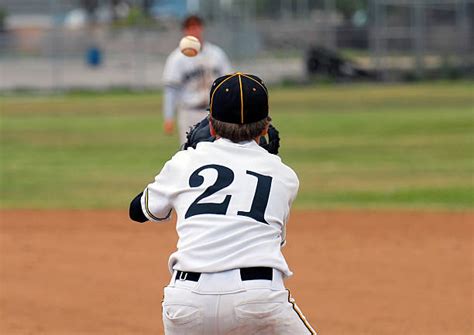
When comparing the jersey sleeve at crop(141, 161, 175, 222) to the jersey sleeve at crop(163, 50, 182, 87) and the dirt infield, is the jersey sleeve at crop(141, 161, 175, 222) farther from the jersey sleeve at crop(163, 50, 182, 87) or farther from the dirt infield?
the jersey sleeve at crop(163, 50, 182, 87)

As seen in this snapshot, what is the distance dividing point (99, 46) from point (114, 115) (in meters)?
12.3

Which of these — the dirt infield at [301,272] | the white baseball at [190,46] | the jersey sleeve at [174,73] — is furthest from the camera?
the jersey sleeve at [174,73]

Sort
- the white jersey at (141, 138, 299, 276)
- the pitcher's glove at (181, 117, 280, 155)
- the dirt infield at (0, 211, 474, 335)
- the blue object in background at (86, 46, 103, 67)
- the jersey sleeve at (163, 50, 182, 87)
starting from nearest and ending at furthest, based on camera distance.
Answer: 1. the white jersey at (141, 138, 299, 276)
2. the pitcher's glove at (181, 117, 280, 155)
3. the dirt infield at (0, 211, 474, 335)
4. the jersey sleeve at (163, 50, 182, 87)
5. the blue object in background at (86, 46, 103, 67)

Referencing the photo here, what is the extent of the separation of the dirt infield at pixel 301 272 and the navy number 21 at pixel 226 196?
3416 millimetres

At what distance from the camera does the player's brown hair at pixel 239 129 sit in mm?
3910

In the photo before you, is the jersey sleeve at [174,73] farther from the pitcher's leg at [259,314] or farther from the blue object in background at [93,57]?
the blue object in background at [93,57]

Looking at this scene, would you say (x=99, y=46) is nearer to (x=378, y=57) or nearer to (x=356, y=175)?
(x=378, y=57)

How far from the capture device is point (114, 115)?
26656 millimetres

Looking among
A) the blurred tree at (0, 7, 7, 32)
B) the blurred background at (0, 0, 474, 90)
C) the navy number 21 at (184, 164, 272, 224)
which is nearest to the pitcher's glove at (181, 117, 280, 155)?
the navy number 21 at (184, 164, 272, 224)

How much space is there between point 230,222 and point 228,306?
12.6 inches

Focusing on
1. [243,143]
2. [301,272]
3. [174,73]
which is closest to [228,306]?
[243,143]

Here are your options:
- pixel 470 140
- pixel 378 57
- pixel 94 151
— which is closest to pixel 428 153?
pixel 470 140

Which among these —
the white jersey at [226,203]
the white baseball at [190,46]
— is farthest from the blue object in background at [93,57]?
the white jersey at [226,203]

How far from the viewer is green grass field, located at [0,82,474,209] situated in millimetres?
14117
